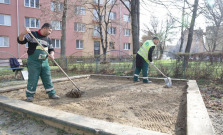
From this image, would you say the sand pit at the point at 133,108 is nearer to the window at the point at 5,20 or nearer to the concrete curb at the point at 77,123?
the concrete curb at the point at 77,123

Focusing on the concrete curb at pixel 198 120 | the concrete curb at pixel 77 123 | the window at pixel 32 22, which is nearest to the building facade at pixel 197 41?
the concrete curb at pixel 198 120

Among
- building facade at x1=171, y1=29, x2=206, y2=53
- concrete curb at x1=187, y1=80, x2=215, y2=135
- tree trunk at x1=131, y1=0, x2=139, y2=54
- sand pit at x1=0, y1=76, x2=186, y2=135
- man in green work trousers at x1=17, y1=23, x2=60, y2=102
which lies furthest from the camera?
building facade at x1=171, y1=29, x2=206, y2=53

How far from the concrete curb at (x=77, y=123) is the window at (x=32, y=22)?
19.7 meters

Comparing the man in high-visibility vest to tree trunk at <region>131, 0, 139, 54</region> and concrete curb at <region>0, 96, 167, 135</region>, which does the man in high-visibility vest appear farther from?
concrete curb at <region>0, 96, 167, 135</region>

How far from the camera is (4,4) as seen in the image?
18406mm

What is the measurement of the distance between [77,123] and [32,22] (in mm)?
21213

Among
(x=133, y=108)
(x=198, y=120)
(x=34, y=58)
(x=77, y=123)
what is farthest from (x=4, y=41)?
(x=198, y=120)

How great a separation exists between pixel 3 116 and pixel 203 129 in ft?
10.5

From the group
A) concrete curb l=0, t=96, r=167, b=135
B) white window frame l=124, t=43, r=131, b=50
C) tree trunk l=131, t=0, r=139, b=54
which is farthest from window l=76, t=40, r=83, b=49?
concrete curb l=0, t=96, r=167, b=135

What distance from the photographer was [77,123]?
2277 mm

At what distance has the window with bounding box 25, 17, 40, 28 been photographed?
2014cm

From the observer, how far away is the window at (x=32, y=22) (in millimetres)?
20138

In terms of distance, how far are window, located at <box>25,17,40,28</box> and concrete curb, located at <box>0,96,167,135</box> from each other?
19691mm

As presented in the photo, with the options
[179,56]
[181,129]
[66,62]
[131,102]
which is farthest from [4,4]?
[181,129]
